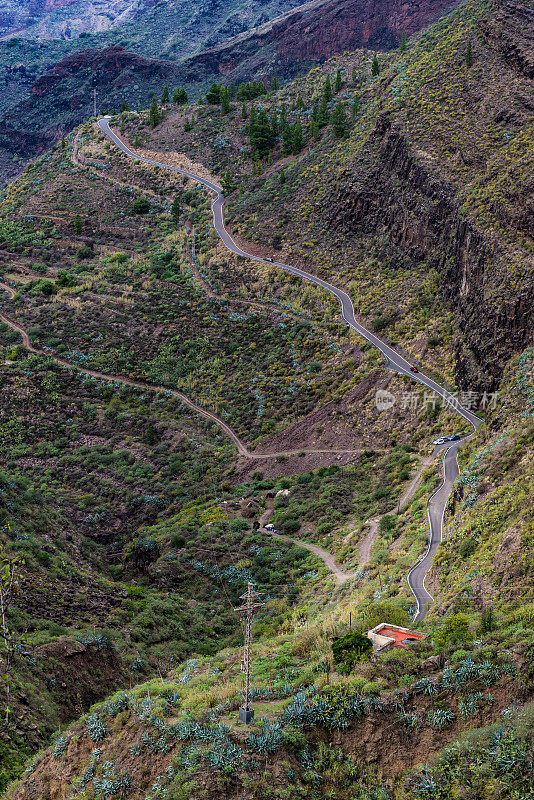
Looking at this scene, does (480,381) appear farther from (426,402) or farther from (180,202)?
(180,202)

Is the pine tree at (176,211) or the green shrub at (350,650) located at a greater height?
the green shrub at (350,650)

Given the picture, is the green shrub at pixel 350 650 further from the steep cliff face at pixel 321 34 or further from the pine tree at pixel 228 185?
the steep cliff face at pixel 321 34

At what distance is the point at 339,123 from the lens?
67.4 metres

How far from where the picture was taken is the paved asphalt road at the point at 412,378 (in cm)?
2356

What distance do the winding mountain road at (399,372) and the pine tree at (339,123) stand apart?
12.8 m

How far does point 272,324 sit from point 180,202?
25822 millimetres

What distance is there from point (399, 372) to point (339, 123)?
3433 centimetres

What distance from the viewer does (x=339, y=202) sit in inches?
2361

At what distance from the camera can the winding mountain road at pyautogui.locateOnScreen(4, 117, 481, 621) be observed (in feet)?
78.0

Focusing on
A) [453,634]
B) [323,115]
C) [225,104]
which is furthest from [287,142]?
[453,634]

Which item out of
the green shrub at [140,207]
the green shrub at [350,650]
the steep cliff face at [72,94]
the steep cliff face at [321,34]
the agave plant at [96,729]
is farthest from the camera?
the steep cliff face at [72,94]

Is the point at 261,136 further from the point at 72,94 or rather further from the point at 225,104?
the point at 72,94

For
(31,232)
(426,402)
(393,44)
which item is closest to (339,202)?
(426,402)

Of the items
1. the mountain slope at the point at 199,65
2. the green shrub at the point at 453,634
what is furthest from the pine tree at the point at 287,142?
the mountain slope at the point at 199,65
